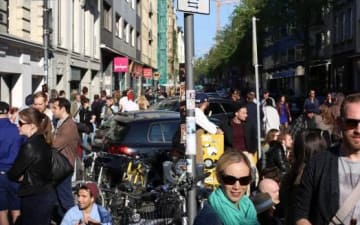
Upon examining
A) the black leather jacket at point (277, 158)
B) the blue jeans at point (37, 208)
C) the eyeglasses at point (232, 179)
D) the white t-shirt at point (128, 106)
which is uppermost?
the white t-shirt at point (128, 106)

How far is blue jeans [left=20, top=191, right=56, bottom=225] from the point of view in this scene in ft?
23.0

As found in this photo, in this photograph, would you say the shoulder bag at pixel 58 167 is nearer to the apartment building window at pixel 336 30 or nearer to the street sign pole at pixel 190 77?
the street sign pole at pixel 190 77

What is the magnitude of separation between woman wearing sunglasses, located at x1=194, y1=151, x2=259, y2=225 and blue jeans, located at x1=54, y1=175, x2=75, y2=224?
4027 mm

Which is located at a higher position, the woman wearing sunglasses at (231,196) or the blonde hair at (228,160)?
the blonde hair at (228,160)

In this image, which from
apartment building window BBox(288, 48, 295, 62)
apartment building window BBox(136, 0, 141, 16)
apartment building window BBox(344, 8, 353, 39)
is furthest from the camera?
apartment building window BBox(288, 48, 295, 62)

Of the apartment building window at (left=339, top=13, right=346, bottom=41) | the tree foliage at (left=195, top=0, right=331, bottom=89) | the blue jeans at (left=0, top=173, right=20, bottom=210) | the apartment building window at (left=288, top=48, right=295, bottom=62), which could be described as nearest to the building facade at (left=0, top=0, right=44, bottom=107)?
the blue jeans at (left=0, top=173, right=20, bottom=210)

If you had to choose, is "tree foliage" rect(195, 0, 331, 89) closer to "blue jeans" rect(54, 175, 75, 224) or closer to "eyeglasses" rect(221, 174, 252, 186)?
"blue jeans" rect(54, 175, 75, 224)

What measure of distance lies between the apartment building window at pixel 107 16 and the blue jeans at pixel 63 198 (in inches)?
1279

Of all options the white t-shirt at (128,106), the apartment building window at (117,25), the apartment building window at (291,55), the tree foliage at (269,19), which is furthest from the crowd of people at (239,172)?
the apartment building window at (291,55)

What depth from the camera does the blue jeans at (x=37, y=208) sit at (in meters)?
7.01

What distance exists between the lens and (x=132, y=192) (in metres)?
7.77

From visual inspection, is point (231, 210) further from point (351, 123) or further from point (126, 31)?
point (126, 31)

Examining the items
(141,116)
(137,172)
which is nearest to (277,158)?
(137,172)

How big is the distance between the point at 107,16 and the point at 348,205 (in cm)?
3839
